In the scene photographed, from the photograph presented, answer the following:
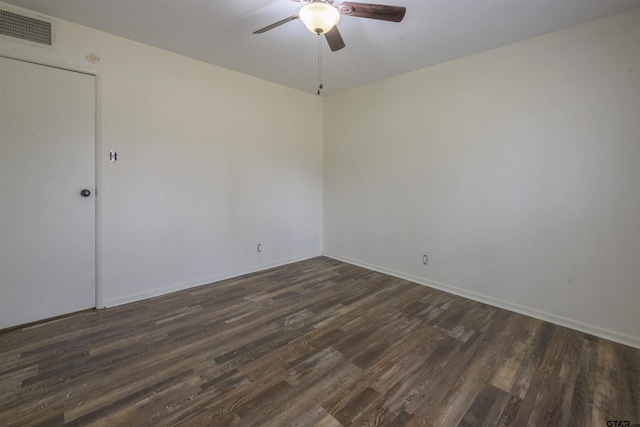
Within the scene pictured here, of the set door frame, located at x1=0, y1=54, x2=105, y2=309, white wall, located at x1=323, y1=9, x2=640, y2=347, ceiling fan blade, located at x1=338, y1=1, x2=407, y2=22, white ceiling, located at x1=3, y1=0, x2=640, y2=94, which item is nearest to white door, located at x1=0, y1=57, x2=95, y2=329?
door frame, located at x1=0, y1=54, x2=105, y2=309

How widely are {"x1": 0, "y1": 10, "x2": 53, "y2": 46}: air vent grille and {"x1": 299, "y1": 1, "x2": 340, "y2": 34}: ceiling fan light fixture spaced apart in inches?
90.9

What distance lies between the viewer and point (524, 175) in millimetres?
2740

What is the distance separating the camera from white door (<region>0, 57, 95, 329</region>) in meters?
2.36

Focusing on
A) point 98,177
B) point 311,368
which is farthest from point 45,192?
point 311,368

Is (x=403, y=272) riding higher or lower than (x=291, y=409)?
higher

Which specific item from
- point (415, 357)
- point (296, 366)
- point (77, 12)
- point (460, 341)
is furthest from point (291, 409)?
point (77, 12)

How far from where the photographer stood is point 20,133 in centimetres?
238

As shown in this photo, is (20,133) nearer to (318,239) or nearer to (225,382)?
(225,382)

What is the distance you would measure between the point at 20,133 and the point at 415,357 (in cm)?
366

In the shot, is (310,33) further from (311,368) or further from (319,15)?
(311,368)

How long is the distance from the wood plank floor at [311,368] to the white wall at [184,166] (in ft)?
1.92

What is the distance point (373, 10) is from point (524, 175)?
2.09 metres

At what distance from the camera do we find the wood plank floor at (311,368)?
1.57 meters

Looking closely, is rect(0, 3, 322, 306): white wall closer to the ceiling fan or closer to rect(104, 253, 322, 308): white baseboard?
rect(104, 253, 322, 308): white baseboard
